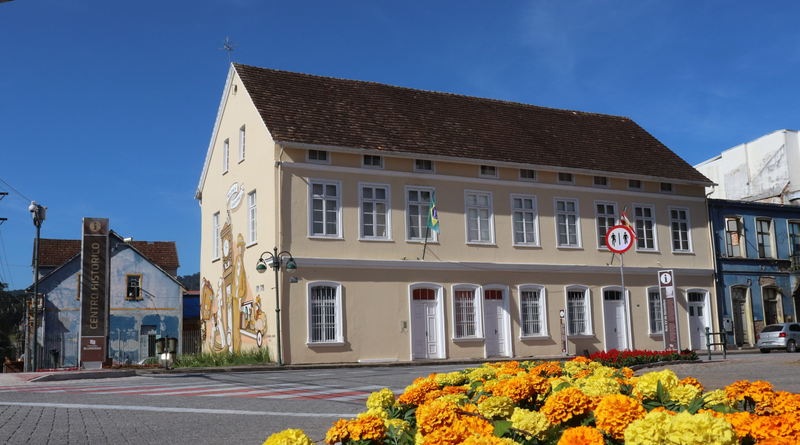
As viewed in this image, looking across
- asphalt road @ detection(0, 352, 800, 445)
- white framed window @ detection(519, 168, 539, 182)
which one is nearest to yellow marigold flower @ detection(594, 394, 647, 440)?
asphalt road @ detection(0, 352, 800, 445)

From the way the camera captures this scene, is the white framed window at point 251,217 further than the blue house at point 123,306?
No

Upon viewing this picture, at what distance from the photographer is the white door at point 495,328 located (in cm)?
2722

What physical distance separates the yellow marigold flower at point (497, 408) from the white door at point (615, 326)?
1021 inches

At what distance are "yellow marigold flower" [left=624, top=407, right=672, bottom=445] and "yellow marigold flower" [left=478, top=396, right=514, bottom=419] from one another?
4.61ft

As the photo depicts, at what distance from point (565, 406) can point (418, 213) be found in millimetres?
22453

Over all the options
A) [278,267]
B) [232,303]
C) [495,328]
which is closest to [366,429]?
[278,267]

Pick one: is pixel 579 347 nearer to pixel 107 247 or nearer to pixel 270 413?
pixel 107 247

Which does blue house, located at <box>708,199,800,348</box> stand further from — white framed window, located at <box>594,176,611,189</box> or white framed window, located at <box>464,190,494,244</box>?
white framed window, located at <box>464,190,494,244</box>

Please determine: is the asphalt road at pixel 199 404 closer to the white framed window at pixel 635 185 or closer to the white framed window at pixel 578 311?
the white framed window at pixel 578 311

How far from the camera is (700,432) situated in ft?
10.4

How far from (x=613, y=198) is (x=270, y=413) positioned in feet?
75.6

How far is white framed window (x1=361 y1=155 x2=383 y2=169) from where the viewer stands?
25944 millimetres

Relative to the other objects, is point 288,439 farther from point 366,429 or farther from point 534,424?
point 534,424

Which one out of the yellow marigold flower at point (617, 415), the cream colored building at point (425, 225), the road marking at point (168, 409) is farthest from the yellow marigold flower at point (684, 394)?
the cream colored building at point (425, 225)
